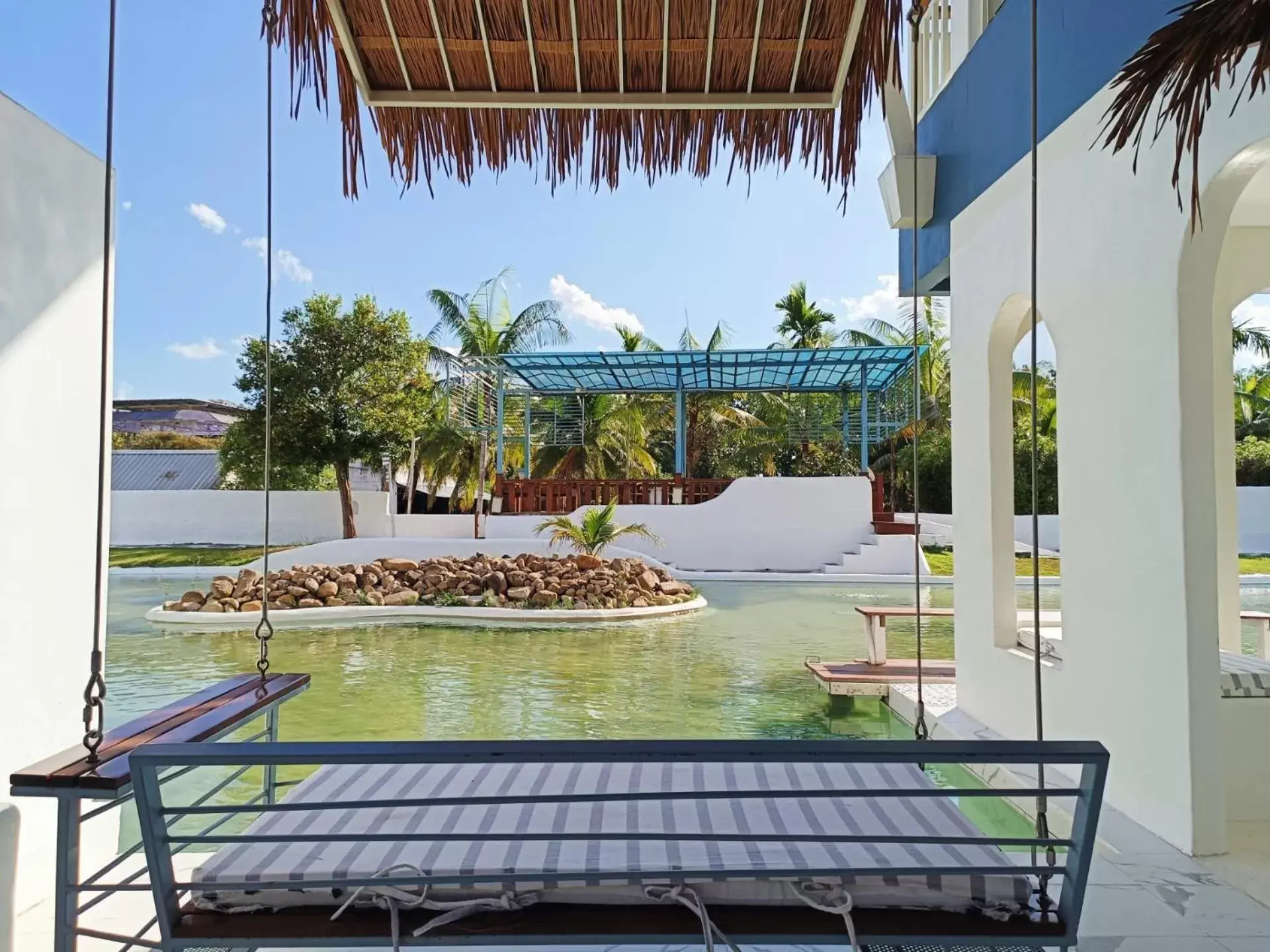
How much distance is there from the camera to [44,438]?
9.00 ft

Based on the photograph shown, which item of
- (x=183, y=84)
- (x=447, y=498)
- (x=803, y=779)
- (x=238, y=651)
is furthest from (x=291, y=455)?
(x=183, y=84)

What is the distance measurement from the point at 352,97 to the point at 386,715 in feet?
14.6

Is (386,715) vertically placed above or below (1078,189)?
below

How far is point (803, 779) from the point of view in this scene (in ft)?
7.02

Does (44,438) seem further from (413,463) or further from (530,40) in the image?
(413,463)

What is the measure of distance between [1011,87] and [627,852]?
505cm

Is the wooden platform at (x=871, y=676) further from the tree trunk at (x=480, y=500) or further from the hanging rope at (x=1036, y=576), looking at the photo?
the tree trunk at (x=480, y=500)

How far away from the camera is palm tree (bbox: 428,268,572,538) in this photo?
22328mm

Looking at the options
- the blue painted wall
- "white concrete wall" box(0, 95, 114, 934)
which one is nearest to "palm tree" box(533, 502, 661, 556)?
the blue painted wall

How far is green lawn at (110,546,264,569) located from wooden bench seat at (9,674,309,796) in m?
17.6

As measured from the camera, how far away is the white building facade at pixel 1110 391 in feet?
11.2

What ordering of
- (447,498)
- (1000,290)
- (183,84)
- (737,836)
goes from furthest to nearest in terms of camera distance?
1. (183,84)
2. (447,498)
3. (1000,290)
4. (737,836)

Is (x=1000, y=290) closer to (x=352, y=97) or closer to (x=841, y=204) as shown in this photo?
(x=841, y=204)

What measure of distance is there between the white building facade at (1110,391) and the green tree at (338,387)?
16881mm
